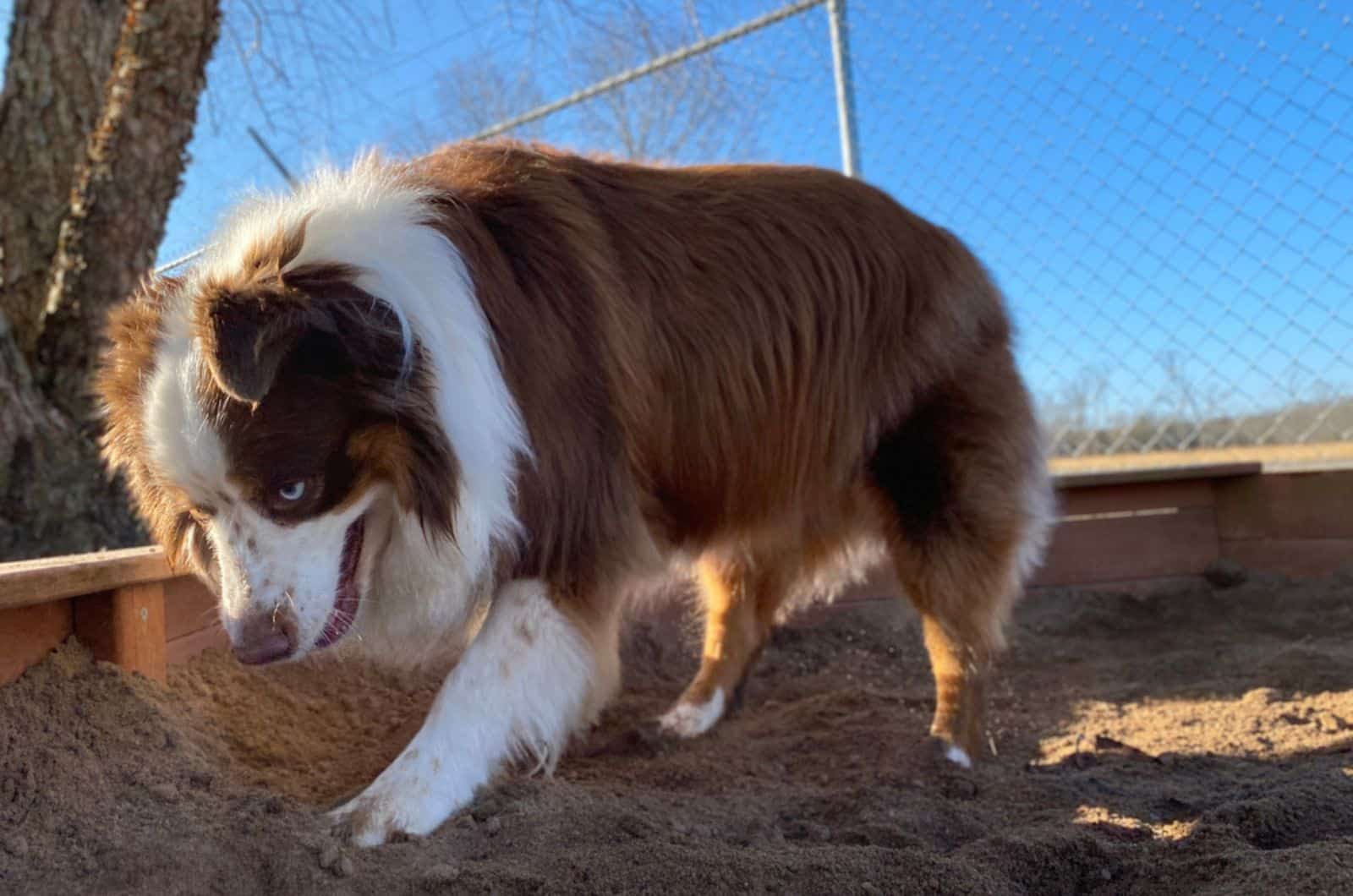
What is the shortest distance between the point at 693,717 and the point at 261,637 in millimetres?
1600

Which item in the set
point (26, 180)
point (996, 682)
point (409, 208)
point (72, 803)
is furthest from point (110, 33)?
point (996, 682)

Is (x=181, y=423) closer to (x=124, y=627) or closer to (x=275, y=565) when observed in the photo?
(x=275, y=565)

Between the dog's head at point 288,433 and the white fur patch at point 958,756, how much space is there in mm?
1500

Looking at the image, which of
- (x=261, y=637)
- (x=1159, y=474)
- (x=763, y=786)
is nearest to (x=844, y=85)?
(x=1159, y=474)

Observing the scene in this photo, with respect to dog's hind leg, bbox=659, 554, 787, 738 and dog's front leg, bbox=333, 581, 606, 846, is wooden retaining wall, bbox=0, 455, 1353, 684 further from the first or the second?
dog's front leg, bbox=333, 581, 606, 846

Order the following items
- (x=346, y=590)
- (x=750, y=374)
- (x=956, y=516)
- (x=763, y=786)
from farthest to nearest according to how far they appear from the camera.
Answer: (x=956, y=516) → (x=750, y=374) → (x=763, y=786) → (x=346, y=590)

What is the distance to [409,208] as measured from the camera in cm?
223

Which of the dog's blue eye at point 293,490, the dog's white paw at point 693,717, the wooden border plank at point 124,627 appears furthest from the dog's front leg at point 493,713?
the dog's white paw at point 693,717

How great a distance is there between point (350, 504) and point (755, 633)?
1790 mm

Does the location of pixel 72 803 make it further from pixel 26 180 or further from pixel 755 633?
pixel 26 180

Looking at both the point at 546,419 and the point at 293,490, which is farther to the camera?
the point at 546,419

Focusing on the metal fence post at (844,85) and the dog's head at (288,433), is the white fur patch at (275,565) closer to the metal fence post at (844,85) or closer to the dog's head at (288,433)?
the dog's head at (288,433)

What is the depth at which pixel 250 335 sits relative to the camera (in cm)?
182

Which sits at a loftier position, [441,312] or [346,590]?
[441,312]
